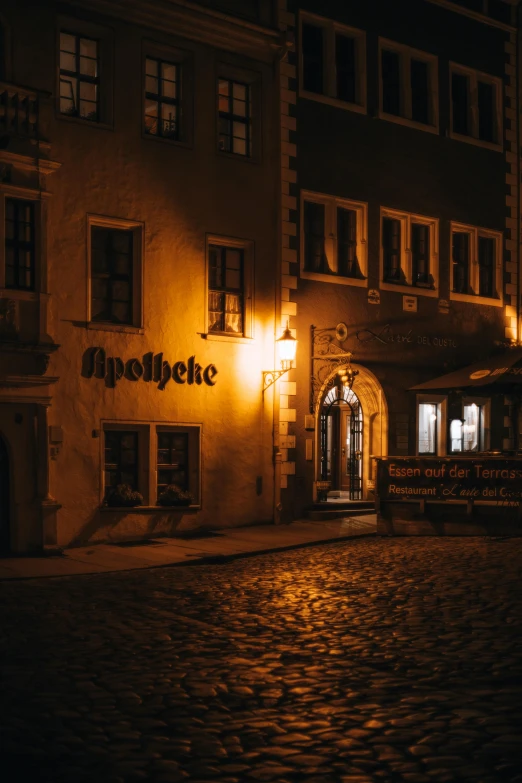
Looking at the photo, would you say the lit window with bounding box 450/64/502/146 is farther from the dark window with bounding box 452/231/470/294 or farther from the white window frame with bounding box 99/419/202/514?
the white window frame with bounding box 99/419/202/514

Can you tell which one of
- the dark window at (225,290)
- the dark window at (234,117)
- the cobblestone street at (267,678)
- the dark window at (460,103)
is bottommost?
the cobblestone street at (267,678)

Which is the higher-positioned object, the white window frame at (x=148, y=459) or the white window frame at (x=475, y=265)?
the white window frame at (x=475, y=265)

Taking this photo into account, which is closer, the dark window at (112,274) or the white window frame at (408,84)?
the dark window at (112,274)

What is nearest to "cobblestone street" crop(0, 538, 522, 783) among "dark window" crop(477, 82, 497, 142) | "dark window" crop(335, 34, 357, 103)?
"dark window" crop(335, 34, 357, 103)

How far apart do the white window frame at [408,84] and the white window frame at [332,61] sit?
55 centimetres

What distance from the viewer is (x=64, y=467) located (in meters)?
18.8

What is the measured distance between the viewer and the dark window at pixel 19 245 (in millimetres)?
18234

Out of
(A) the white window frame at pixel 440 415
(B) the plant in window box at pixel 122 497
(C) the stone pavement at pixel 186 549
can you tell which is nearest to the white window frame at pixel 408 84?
(A) the white window frame at pixel 440 415

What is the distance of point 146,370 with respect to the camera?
65.6 ft

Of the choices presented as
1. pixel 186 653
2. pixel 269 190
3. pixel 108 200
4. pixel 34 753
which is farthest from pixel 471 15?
pixel 34 753

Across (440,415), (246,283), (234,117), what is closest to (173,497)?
(246,283)

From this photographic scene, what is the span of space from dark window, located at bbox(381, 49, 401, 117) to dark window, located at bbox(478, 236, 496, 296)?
4.06m

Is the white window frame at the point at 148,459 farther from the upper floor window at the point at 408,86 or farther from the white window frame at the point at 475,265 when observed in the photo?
the upper floor window at the point at 408,86

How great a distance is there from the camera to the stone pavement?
16.1m
